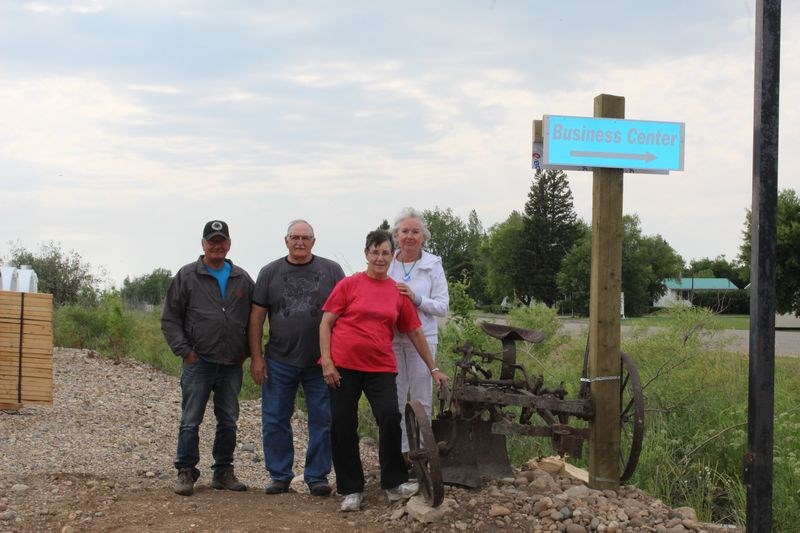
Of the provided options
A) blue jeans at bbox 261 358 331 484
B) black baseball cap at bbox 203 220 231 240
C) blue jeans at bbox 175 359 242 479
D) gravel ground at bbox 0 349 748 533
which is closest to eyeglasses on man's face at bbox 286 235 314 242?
black baseball cap at bbox 203 220 231 240

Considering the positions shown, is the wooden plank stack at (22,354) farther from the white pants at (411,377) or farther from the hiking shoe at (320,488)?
the white pants at (411,377)

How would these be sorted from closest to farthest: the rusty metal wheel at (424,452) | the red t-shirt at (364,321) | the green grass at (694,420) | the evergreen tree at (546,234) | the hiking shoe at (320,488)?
the rusty metal wheel at (424,452), the red t-shirt at (364,321), the hiking shoe at (320,488), the green grass at (694,420), the evergreen tree at (546,234)

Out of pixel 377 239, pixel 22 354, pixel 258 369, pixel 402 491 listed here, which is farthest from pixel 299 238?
pixel 22 354

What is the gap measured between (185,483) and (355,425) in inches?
55.1

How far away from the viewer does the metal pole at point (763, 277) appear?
5562 mm

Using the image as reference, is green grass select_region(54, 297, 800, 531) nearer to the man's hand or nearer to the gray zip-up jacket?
the man's hand

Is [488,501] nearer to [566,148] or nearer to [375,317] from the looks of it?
[375,317]

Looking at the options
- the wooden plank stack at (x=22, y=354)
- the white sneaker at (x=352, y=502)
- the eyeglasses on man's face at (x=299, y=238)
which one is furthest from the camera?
the wooden plank stack at (x=22, y=354)

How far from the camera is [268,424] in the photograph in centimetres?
639

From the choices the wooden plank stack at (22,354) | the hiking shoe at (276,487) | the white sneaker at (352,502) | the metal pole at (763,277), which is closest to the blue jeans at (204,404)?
the hiking shoe at (276,487)

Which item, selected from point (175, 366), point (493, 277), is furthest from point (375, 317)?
point (493, 277)

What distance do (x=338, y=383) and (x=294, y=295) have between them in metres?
0.79

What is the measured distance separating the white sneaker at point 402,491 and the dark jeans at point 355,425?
0.10 feet

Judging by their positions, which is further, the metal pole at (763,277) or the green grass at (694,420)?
the green grass at (694,420)
